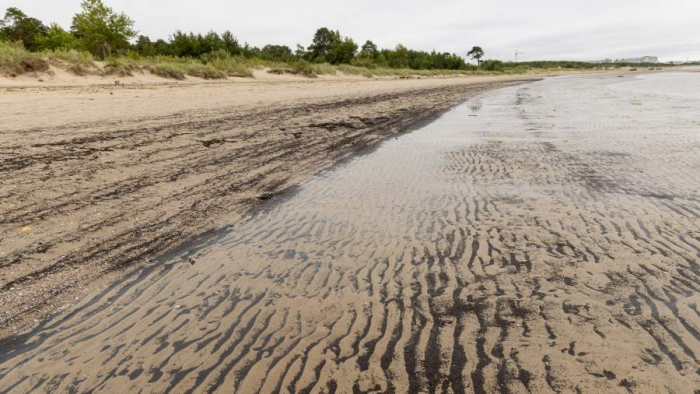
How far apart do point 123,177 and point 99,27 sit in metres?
39.5

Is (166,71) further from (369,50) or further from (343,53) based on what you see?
(369,50)

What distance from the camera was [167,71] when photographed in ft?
70.2

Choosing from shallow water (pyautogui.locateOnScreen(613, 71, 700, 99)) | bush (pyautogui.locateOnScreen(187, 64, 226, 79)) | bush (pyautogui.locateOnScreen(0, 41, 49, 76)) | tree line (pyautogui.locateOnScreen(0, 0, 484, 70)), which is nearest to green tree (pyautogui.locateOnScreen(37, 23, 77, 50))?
tree line (pyautogui.locateOnScreen(0, 0, 484, 70))

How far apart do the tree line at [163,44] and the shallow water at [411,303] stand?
82.9ft

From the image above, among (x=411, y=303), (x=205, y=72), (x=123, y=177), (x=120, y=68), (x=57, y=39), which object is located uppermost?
(x=57, y=39)

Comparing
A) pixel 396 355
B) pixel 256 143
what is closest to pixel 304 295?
pixel 396 355

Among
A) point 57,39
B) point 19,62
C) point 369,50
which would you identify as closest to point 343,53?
point 369,50

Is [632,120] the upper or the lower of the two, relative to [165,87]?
lower

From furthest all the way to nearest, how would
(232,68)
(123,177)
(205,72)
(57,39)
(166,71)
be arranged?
(57,39) → (232,68) → (205,72) → (166,71) → (123,177)

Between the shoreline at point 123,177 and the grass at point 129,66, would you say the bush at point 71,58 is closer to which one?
the grass at point 129,66

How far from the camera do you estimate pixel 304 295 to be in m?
2.90

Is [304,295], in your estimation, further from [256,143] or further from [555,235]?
[256,143]

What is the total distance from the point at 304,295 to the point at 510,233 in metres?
2.28

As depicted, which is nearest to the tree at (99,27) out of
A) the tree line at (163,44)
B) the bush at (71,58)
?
the tree line at (163,44)
